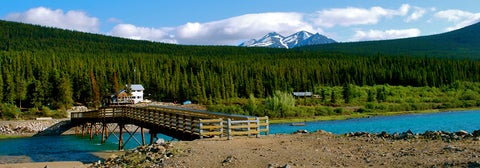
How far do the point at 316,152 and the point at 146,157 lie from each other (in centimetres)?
845

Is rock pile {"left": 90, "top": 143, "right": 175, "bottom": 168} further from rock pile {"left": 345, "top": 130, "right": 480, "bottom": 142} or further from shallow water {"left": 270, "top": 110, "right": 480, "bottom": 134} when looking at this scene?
shallow water {"left": 270, "top": 110, "right": 480, "bottom": 134}

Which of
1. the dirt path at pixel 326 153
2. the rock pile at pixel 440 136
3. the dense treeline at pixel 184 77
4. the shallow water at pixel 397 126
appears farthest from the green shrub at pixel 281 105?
the dirt path at pixel 326 153

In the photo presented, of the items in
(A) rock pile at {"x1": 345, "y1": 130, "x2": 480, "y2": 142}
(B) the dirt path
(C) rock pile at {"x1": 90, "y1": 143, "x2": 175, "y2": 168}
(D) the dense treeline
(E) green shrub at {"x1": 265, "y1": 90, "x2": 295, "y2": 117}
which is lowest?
(E) green shrub at {"x1": 265, "y1": 90, "x2": 295, "y2": 117}

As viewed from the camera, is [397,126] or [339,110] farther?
[339,110]

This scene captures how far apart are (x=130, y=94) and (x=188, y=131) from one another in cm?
9001

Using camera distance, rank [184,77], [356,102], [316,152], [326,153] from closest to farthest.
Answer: [326,153], [316,152], [356,102], [184,77]

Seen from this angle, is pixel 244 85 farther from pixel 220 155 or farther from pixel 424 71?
Answer: pixel 220 155

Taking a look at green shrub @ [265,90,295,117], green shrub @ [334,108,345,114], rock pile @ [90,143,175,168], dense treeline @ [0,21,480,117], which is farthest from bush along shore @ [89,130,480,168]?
dense treeline @ [0,21,480,117]

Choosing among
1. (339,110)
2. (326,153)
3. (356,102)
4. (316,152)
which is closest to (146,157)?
(316,152)

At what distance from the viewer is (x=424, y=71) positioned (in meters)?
183

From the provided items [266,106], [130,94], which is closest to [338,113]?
[266,106]

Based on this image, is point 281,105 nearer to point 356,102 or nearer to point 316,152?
point 356,102

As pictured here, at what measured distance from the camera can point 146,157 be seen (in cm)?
2481

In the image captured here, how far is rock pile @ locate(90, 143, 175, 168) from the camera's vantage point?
23812mm
